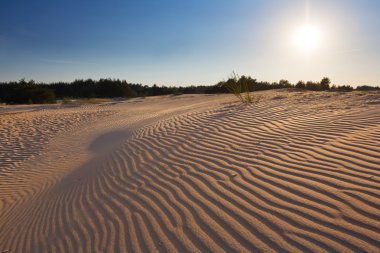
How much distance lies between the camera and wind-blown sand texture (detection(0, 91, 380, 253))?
2889 millimetres

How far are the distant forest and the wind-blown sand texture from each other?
8997mm

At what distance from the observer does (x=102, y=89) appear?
39.9 m

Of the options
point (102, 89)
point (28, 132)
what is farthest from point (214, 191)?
point (102, 89)

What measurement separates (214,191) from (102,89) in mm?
37897

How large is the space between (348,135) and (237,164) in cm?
199

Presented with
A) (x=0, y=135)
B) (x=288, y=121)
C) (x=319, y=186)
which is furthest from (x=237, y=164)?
(x=0, y=135)

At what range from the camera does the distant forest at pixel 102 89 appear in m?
24.3

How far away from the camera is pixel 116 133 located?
10.2 meters

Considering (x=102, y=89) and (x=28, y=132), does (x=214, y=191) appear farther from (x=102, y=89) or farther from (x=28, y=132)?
(x=102, y=89)

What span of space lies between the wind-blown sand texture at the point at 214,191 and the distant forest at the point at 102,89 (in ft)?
29.5

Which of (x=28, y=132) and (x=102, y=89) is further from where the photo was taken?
(x=102, y=89)

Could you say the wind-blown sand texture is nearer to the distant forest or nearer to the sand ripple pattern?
the sand ripple pattern

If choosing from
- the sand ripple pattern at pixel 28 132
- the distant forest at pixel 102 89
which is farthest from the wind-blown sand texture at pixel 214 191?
the distant forest at pixel 102 89

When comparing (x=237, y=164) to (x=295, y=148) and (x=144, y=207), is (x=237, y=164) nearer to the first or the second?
(x=295, y=148)
